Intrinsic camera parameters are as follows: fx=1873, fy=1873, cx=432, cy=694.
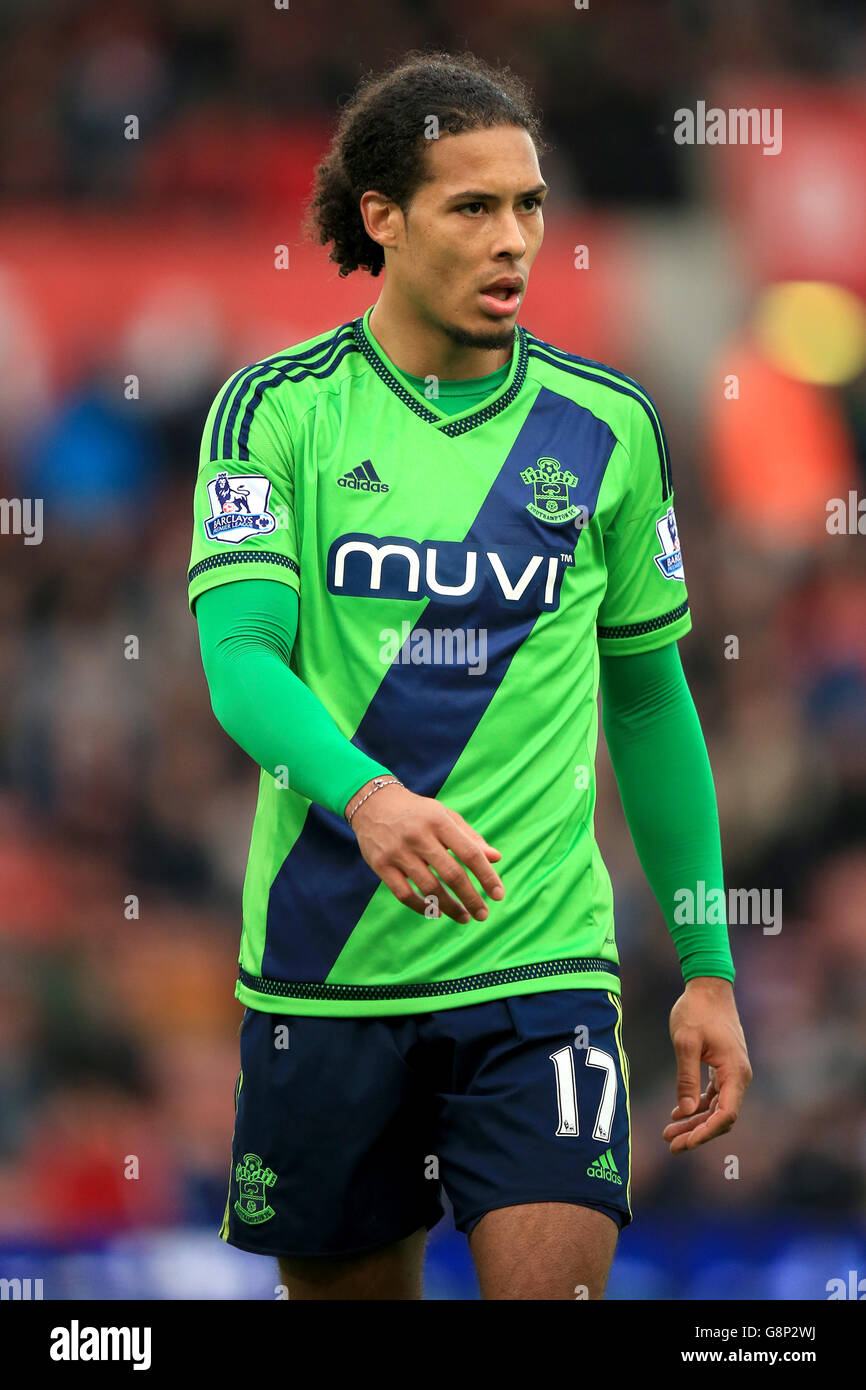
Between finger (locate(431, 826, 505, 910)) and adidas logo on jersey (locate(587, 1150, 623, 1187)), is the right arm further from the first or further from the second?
adidas logo on jersey (locate(587, 1150, 623, 1187))

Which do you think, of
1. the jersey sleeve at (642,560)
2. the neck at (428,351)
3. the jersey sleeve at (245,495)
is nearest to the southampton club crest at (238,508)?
the jersey sleeve at (245,495)

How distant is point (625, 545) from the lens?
3.25 metres

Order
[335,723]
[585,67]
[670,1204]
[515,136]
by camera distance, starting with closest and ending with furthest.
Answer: [335,723] → [515,136] → [670,1204] → [585,67]

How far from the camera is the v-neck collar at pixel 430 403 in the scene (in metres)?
3.19

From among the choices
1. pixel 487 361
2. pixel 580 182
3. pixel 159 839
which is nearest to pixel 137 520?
pixel 159 839

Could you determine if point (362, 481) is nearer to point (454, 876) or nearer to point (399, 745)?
point (399, 745)

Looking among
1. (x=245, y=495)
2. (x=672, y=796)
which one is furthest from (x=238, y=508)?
(x=672, y=796)

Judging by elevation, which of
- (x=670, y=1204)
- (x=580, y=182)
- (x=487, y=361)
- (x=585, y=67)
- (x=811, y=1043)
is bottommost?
(x=670, y=1204)

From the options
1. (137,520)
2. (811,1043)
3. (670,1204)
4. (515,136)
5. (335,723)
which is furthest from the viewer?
(137,520)

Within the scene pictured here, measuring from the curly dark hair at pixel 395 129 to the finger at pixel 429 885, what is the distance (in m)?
1.30

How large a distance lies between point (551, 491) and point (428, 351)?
34cm

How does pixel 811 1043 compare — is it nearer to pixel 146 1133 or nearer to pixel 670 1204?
pixel 670 1204

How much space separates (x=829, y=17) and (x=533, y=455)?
4.84m

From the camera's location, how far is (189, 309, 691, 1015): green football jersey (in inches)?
117
